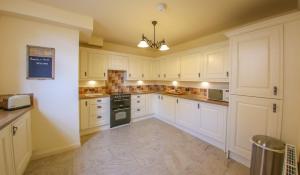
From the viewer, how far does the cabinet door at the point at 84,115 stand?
9.89ft

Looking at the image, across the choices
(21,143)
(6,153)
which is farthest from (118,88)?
(6,153)

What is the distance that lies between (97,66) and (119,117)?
4.98 ft

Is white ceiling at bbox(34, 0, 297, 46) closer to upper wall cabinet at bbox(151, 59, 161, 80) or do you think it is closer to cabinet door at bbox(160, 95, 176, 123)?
upper wall cabinet at bbox(151, 59, 161, 80)

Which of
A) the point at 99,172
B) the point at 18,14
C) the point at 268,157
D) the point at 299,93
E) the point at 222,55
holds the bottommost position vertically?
the point at 99,172

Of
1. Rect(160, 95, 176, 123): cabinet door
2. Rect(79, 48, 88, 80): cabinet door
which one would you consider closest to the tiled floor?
Rect(160, 95, 176, 123): cabinet door

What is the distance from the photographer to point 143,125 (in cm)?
371

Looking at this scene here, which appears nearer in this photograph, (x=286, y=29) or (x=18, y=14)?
(x=286, y=29)

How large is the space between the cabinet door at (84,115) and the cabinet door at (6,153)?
64.2 inches

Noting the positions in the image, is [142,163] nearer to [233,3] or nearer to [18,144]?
[18,144]

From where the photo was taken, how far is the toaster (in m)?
1.68

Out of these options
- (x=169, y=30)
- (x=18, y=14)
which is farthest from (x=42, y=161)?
(x=169, y=30)

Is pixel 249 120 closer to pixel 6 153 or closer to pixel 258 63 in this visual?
pixel 258 63

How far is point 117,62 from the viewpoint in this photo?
3859 mm

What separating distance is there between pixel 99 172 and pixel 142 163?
2.09ft
